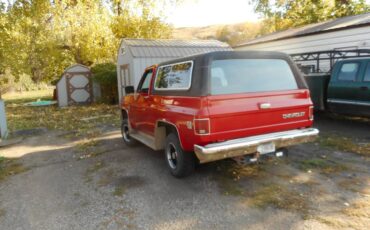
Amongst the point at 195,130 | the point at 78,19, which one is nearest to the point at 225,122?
the point at 195,130

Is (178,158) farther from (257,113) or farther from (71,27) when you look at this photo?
(71,27)

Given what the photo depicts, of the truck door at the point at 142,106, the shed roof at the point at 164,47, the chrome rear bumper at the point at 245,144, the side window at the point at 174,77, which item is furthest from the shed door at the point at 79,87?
the chrome rear bumper at the point at 245,144

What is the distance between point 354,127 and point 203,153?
6529 mm

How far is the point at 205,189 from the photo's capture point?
16.2 feet

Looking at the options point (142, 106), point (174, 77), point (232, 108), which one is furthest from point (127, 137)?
point (232, 108)

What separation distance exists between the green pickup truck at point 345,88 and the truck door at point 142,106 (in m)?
5.57

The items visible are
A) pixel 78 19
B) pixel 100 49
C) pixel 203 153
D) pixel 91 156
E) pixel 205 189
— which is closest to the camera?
pixel 203 153

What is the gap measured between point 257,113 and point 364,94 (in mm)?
4999

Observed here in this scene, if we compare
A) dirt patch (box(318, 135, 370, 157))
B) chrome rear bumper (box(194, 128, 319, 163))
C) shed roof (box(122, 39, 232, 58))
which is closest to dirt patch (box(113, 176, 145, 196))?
chrome rear bumper (box(194, 128, 319, 163))

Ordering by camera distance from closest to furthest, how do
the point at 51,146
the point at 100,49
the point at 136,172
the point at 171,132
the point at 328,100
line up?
the point at 171,132
the point at 136,172
the point at 51,146
the point at 328,100
the point at 100,49

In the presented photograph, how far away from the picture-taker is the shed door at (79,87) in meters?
19.0

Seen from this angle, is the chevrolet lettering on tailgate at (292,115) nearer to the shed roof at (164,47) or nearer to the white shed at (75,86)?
the shed roof at (164,47)

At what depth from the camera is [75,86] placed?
1914 centimetres

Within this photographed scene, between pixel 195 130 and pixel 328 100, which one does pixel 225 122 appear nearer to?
pixel 195 130
